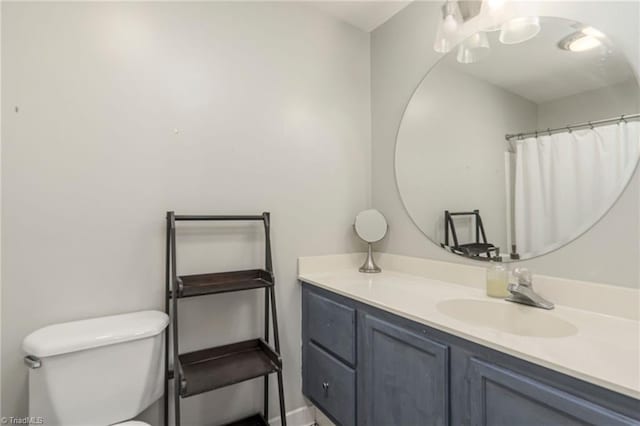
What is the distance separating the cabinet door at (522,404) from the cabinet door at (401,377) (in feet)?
0.37

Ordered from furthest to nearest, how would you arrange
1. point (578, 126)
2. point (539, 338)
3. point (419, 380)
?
point (578, 126) < point (419, 380) < point (539, 338)

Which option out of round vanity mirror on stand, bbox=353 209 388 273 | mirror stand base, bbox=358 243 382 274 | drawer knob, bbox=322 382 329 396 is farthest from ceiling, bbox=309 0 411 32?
drawer knob, bbox=322 382 329 396

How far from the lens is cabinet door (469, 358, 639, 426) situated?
2.33 ft

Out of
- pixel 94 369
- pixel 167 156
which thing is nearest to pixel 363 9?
pixel 167 156

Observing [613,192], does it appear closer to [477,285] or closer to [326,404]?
[477,285]

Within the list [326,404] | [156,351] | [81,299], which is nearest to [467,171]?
[326,404]

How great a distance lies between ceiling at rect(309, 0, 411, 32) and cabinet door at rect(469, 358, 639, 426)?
1.92 metres

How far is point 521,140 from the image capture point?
1366 millimetres

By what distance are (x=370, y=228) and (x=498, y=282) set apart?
80 cm

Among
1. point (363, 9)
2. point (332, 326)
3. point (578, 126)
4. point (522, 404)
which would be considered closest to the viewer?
point (522, 404)

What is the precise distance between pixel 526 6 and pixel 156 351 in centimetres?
210

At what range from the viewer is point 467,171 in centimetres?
158

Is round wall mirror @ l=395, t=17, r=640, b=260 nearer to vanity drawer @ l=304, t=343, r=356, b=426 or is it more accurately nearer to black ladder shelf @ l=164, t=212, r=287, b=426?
vanity drawer @ l=304, t=343, r=356, b=426

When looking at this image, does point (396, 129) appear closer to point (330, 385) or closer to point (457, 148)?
point (457, 148)
